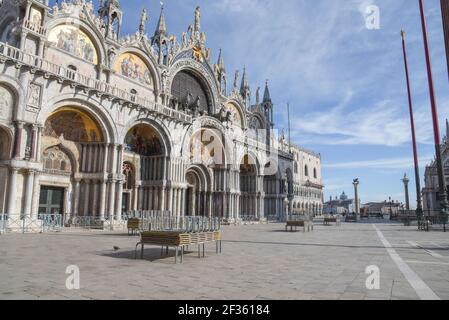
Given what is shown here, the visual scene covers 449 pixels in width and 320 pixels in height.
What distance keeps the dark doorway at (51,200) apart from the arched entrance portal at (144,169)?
5449 millimetres

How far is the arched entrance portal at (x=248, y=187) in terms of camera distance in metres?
42.9

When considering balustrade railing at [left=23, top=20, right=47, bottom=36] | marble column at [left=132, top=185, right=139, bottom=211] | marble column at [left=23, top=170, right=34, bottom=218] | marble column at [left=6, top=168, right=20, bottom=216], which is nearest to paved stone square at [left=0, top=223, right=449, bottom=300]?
marble column at [left=6, top=168, right=20, bottom=216]

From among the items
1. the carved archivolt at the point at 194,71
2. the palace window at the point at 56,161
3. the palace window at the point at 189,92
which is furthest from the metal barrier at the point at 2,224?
the palace window at the point at 189,92

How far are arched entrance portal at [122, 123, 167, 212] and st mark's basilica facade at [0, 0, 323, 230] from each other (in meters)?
0.09

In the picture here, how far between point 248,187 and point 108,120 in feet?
81.1

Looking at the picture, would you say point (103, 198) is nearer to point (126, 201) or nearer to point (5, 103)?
point (126, 201)

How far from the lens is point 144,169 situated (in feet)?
92.2

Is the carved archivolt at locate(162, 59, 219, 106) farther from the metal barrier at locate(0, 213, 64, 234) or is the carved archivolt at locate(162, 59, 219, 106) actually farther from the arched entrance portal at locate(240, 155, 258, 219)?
the metal barrier at locate(0, 213, 64, 234)

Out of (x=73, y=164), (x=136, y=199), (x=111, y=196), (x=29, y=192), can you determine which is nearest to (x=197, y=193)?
(x=136, y=199)

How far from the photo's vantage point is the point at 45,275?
6.52 metres

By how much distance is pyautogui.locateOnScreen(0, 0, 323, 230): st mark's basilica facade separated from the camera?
18.0 m

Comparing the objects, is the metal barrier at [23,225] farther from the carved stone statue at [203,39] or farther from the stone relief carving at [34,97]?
the carved stone statue at [203,39]
